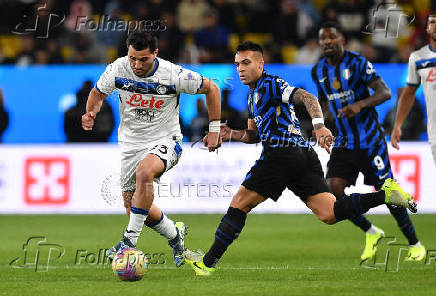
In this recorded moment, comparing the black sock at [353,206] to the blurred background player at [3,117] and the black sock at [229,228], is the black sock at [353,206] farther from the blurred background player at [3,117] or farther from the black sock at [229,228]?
the blurred background player at [3,117]

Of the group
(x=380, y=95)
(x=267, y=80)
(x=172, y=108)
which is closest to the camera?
(x=267, y=80)

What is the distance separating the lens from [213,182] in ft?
50.4

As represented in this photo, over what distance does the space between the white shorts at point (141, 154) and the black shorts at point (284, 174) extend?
884mm

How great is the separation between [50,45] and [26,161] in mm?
3790

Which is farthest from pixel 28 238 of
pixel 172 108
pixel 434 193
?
pixel 434 193

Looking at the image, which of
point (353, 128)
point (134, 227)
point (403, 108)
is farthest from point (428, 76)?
point (134, 227)

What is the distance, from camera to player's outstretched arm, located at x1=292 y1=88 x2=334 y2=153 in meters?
7.59

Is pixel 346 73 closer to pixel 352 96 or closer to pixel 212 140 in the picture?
pixel 352 96

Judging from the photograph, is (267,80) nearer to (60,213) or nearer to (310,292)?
(310,292)

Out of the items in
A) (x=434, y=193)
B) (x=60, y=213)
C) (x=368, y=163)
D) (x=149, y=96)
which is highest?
(x=149, y=96)

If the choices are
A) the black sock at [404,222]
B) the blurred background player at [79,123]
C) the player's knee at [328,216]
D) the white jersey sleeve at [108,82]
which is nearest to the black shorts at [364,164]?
the black sock at [404,222]

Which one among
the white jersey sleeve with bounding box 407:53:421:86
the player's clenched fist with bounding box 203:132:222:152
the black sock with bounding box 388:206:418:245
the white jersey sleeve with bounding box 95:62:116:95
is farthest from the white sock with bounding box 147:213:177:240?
the white jersey sleeve with bounding box 407:53:421:86

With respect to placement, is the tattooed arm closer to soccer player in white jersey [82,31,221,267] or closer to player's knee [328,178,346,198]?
soccer player in white jersey [82,31,221,267]

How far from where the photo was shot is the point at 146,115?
888 cm
